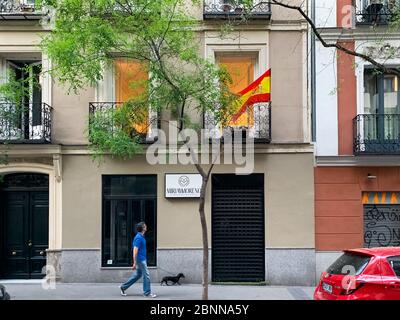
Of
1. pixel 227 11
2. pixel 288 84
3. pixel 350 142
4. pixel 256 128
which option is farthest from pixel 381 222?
pixel 227 11

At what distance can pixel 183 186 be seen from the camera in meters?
14.7

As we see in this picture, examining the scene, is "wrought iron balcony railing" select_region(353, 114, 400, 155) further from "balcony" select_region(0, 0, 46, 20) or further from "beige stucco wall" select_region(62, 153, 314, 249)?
"balcony" select_region(0, 0, 46, 20)

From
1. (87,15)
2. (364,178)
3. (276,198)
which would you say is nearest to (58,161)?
(87,15)

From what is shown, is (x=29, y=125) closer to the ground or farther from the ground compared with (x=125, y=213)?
farther from the ground

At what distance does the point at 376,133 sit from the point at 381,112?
81cm

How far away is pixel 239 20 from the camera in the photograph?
14734 mm

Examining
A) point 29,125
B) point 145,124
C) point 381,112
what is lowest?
point 145,124

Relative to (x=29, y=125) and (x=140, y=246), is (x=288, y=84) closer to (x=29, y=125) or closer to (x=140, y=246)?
(x=140, y=246)

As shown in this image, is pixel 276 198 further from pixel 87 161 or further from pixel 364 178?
pixel 87 161

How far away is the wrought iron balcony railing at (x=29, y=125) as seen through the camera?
14.4 m

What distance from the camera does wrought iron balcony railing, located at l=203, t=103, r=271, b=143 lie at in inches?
573

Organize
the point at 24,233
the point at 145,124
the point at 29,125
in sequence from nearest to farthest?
the point at 145,124, the point at 29,125, the point at 24,233

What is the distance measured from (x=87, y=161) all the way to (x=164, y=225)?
3.13 meters

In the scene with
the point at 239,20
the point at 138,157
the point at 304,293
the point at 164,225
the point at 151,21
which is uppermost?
the point at 239,20
